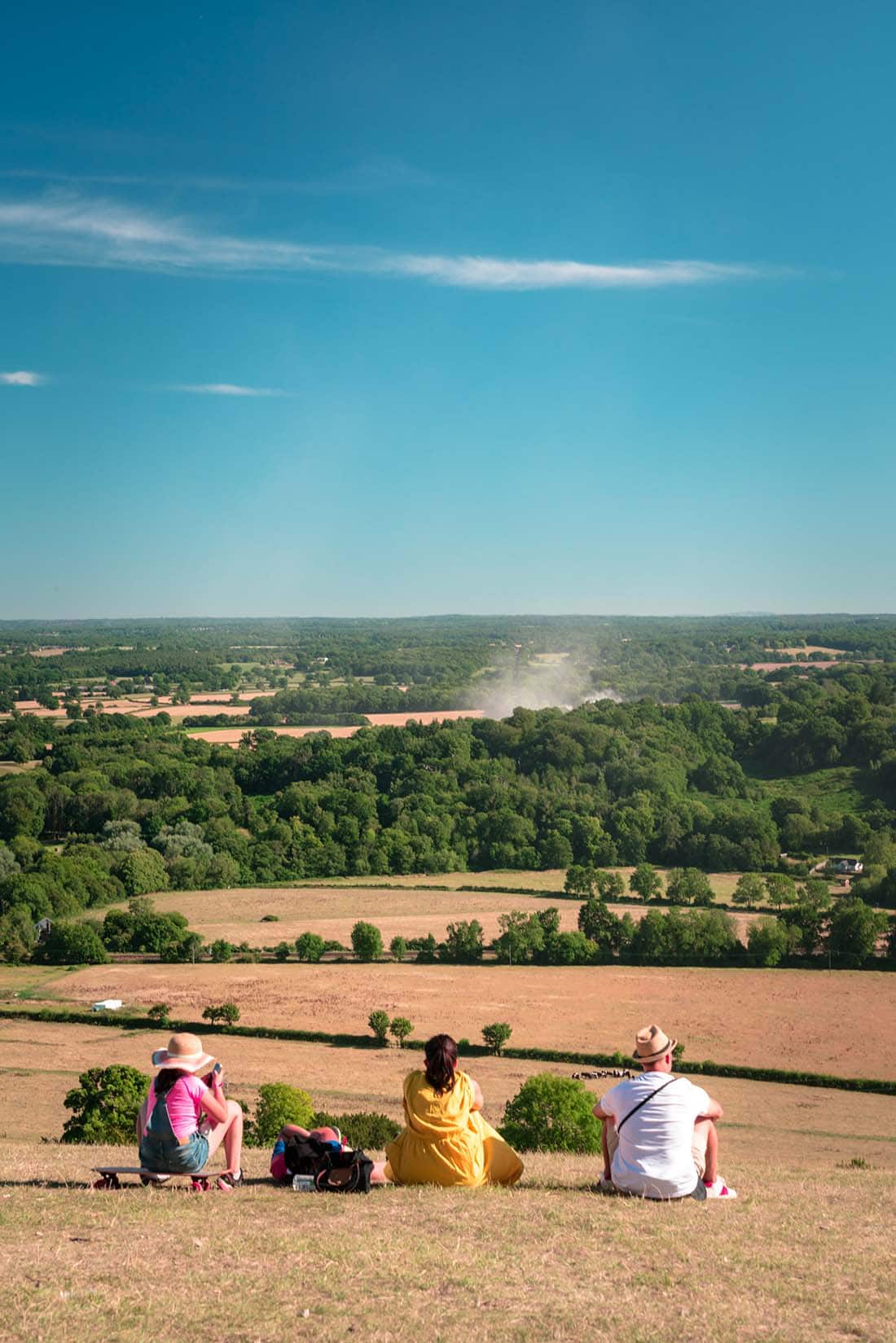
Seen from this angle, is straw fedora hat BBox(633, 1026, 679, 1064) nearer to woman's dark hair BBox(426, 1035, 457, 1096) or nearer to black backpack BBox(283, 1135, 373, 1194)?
woman's dark hair BBox(426, 1035, 457, 1096)

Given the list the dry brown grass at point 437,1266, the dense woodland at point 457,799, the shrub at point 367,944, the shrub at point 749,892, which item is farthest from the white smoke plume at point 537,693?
the dry brown grass at point 437,1266

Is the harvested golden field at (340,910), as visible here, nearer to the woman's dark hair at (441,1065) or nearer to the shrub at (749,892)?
the shrub at (749,892)

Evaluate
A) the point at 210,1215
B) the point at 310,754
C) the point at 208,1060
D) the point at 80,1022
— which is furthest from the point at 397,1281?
the point at 310,754

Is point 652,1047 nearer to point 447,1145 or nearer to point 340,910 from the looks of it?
point 447,1145

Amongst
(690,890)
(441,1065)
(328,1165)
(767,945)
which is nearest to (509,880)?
(690,890)

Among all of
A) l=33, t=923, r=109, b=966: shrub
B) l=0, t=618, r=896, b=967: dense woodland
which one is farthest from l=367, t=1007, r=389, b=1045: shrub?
l=0, t=618, r=896, b=967: dense woodland

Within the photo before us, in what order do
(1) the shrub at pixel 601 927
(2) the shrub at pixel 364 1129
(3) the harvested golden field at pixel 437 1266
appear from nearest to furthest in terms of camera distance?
(3) the harvested golden field at pixel 437 1266 < (2) the shrub at pixel 364 1129 < (1) the shrub at pixel 601 927

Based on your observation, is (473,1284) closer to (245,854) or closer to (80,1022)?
(80,1022)
